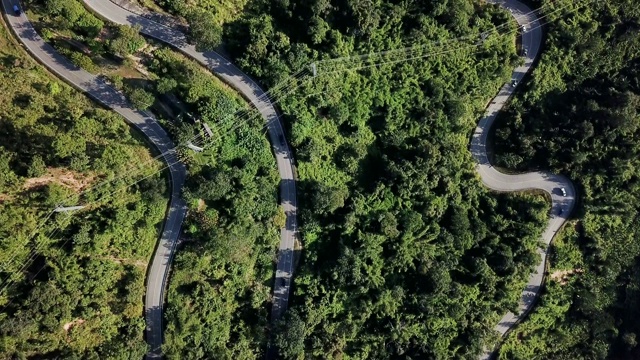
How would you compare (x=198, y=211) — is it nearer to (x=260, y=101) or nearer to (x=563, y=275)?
(x=260, y=101)

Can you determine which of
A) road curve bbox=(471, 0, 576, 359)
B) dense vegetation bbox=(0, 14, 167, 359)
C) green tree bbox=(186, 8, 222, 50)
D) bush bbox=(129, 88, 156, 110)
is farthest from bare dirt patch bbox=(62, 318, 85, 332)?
road curve bbox=(471, 0, 576, 359)

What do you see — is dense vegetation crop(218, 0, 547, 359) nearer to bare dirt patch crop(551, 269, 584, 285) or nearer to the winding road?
the winding road

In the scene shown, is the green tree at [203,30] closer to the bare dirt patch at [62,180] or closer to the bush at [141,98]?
the bush at [141,98]

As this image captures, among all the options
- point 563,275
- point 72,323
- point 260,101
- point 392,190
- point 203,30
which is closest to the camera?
point 203,30

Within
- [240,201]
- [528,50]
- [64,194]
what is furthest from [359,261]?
[528,50]

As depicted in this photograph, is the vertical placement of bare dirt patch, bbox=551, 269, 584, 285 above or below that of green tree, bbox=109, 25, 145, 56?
below

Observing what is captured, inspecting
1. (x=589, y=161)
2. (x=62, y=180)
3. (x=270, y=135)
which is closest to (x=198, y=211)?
(x=270, y=135)

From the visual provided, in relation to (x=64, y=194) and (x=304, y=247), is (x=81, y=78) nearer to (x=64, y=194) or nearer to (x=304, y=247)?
(x=64, y=194)
